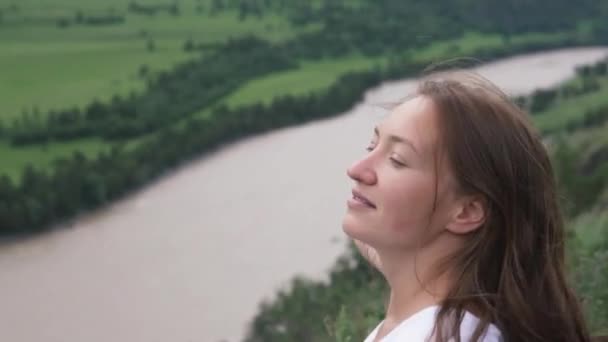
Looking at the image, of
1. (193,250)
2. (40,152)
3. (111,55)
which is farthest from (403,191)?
(111,55)

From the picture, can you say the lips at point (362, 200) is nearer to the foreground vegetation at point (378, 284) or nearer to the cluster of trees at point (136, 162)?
the foreground vegetation at point (378, 284)

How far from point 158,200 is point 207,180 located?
1.05 m

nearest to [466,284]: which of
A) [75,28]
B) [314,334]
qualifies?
[314,334]

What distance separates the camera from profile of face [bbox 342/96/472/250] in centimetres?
102

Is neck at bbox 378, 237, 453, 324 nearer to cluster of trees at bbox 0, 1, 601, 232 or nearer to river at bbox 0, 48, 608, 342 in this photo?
river at bbox 0, 48, 608, 342

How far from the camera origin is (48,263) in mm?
12008

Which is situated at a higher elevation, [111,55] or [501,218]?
[501,218]

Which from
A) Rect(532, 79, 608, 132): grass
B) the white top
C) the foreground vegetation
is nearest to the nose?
the white top

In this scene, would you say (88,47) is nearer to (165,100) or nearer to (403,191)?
(165,100)

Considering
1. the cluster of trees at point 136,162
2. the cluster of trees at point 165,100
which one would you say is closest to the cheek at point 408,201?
the cluster of trees at point 136,162

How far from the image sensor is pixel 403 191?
40.2 inches

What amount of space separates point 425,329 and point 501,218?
135 mm

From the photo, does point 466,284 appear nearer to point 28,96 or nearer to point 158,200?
point 158,200

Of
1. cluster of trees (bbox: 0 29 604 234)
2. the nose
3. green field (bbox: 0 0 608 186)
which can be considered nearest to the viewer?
the nose
